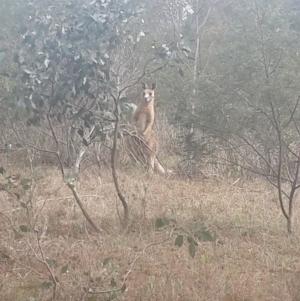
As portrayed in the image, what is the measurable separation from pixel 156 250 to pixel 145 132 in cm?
559

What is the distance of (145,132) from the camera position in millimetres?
10688

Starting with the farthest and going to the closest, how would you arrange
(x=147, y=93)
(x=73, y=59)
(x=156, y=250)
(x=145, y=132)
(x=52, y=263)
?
(x=145, y=132)
(x=147, y=93)
(x=156, y=250)
(x=73, y=59)
(x=52, y=263)

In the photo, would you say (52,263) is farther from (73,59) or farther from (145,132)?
(145,132)

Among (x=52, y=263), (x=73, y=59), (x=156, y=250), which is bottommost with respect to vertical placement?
(x=156, y=250)

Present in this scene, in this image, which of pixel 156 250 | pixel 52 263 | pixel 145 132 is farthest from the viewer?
pixel 145 132

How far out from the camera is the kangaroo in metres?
9.87

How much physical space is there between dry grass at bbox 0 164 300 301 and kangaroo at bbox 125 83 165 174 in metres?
2.10

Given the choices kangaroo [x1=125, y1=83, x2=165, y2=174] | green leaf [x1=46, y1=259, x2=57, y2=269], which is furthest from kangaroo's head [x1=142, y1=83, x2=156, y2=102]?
green leaf [x1=46, y1=259, x2=57, y2=269]

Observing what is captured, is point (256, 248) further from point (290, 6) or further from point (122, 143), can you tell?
point (122, 143)

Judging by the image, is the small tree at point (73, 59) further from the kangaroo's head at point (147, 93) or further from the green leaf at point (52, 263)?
the kangaroo's head at point (147, 93)

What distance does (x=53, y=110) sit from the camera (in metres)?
5.70

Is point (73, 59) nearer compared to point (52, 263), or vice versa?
point (52, 263)

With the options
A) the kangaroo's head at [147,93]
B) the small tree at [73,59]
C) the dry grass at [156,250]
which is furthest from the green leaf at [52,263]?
the kangaroo's head at [147,93]

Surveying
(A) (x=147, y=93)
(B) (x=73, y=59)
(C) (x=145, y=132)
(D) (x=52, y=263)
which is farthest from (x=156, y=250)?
(C) (x=145, y=132)
